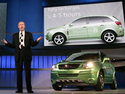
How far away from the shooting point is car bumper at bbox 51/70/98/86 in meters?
6.45

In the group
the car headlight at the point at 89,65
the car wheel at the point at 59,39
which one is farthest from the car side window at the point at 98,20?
the car headlight at the point at 89,65

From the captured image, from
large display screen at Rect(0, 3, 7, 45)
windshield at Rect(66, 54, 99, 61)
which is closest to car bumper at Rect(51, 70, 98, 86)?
windshield at Rect(66, 54, 99, 61)

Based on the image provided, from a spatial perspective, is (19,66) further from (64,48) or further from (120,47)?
→ (120,47)

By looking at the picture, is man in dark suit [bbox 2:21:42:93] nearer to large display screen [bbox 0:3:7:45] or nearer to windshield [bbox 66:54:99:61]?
windshield [bbox 66:54:99:61]

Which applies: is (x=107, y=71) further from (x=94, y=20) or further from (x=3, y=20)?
(x=3, y=20)

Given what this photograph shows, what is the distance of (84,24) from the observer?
956 centimetres

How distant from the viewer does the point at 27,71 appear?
555 cm

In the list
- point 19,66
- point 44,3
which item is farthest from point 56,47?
point 19,66

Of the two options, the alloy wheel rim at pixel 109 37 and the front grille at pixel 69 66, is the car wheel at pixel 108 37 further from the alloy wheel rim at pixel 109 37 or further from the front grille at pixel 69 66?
the front grille at pixel 69 66

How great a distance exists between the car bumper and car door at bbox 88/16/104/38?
10.3 ft

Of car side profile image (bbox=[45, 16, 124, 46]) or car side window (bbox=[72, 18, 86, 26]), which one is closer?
car side profile image (bbox=[45, 16, 124, 46])

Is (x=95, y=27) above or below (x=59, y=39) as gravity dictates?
above

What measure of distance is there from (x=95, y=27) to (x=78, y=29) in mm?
692

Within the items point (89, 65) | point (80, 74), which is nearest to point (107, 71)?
point (89, 65)
